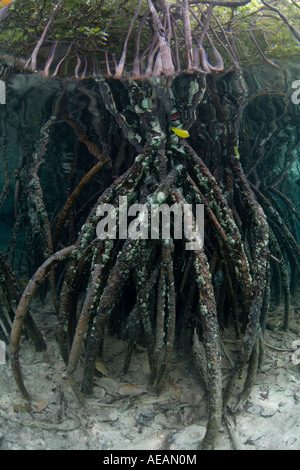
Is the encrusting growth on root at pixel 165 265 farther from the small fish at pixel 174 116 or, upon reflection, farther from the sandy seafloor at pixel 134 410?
the sandy seafloor at pixel 134 410

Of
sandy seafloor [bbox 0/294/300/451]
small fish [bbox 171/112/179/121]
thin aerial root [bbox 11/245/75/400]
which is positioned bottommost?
sandy seafloor [bbox 0/294/300/451]

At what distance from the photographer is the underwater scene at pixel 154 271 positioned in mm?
2426

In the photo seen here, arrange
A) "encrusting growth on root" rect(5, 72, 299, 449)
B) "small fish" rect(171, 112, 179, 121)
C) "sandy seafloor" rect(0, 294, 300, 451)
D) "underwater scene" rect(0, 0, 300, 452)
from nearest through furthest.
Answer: "sandy seafloor" rect(0, 294, 300, 451)
"underwater scene" rect(0, 0, 300, 452)
"encrusting growth on root" rect(5, 72, 299, 449)
"small fish" rect(171, 112, 179, 121)

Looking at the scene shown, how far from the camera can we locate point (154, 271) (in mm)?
2988

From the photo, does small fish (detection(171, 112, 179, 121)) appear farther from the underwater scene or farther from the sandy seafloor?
the sandy seafloor

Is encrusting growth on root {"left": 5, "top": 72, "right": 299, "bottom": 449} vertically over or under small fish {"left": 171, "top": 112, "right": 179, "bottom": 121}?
under

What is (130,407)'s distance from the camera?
2684mm

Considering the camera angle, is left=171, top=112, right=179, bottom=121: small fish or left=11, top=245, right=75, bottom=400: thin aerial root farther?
left=171, top=112, right=179, bottom=121: small fish

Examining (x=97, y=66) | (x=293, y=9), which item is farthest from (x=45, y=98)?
(x=293, y=9)

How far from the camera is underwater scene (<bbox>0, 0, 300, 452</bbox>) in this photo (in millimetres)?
2426

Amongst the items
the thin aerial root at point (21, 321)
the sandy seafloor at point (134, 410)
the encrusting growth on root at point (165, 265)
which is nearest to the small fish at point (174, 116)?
the encrusting growth on root at point (165, 265)

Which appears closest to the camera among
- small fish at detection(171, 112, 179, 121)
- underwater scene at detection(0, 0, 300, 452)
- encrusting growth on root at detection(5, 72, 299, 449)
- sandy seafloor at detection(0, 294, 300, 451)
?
sandy seafloor at detection(0, 294, 300, 451)

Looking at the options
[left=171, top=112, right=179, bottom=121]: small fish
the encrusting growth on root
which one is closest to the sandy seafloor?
the encrusting growth on root
